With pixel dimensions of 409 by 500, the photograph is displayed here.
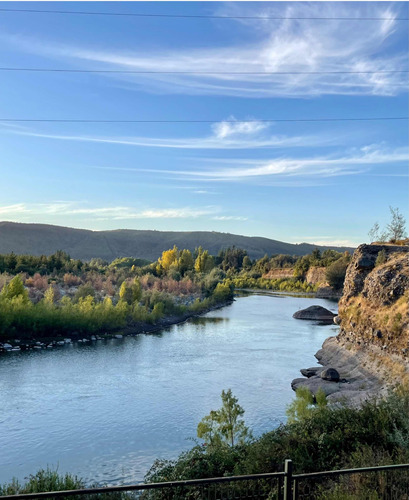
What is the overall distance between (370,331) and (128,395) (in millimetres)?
15725

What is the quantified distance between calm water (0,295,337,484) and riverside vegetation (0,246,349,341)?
3741mm

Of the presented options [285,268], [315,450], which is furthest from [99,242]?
[315,450]

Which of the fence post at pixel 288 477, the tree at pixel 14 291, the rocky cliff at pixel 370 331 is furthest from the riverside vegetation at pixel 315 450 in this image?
the tree at pixel 14 291

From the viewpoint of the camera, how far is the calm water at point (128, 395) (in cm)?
1493

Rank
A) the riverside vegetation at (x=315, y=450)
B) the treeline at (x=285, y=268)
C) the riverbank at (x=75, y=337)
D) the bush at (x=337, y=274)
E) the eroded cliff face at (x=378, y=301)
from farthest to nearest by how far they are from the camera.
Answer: the treeline at (x=285, y=268), the bush at (x=337, y=274), the riverbank at (x=75, y=337), the eroded cliff face at (x=378, y=301), the riverside vegetation at (x=315, y=450)

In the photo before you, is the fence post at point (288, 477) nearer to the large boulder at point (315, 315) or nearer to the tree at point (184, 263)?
the large boulder at point (315, 315)

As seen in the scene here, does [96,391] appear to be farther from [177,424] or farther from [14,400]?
[177,424]

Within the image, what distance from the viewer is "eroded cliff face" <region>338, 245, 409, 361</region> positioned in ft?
86.1

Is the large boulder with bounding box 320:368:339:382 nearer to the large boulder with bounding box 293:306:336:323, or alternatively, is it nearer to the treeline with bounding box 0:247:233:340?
the treeline with bounding box 0:247:233:340

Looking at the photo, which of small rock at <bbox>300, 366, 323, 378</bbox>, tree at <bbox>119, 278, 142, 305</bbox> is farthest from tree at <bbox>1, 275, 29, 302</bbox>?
small rock at <bbox>300, 366, 323, 378</bbox>

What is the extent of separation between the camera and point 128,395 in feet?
71.5

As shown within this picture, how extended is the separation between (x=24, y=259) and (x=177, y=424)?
172 ft

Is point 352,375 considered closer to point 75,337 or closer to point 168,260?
point 75,337

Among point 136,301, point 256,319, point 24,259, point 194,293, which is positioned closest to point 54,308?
point 136,301
